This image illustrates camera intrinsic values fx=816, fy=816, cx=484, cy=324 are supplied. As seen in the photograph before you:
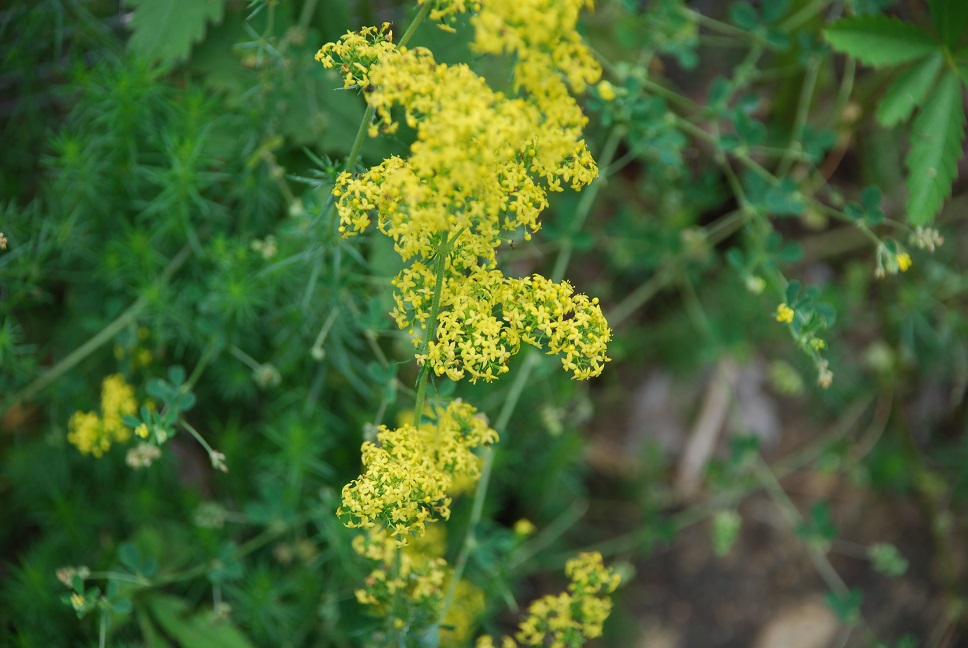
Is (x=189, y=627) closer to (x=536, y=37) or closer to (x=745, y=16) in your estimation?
(x=536, y=37)

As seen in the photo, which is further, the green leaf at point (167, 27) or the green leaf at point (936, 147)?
the green leaf at point (167, 27)

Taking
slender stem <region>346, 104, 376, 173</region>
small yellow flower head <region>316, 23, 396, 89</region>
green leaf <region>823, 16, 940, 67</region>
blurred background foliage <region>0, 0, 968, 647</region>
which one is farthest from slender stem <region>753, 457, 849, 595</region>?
small yellow flower head <region>316, 23, 396, 89</region>

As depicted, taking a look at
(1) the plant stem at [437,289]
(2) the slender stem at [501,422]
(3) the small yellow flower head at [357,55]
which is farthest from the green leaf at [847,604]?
(3) the small yellow flower head at [357,55]

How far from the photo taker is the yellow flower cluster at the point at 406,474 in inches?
52.6

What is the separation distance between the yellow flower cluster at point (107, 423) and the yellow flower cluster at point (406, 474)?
38.9 inches

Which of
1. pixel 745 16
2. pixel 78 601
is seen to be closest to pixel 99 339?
pixel 78 601

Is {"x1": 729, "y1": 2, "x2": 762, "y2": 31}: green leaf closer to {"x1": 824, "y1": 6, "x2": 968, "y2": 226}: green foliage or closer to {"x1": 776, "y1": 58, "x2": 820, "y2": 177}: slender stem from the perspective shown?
{"x1": 776, "y1": 58, "x2": 820, "y2": 177}: slender stem

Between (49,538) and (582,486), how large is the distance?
1781mm

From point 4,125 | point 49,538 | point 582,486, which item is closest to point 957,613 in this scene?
point 582,486

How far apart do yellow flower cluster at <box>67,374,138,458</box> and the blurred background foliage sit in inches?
7.2

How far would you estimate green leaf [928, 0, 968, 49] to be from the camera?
2070 mm

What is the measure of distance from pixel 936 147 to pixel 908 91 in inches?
6.3

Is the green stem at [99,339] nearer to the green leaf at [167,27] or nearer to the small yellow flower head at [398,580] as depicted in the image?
the green leaf at [167,27]

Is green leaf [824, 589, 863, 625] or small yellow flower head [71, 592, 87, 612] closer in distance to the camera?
small yellow flower head [71, 592, 87, 612]
